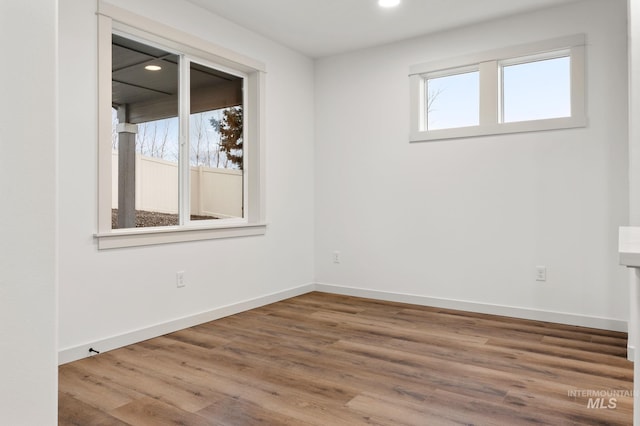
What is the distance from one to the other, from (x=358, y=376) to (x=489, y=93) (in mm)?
2770

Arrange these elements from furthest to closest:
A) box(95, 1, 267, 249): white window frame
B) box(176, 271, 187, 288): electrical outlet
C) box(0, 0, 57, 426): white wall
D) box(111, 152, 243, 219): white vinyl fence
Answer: box(176, 271, 187, 288): electrical outlet < box(111, 152, 243, 219): white vinyl fence < box(95, 1, 267, 249): white window frame < box(0, 0, 57, 426): white wall

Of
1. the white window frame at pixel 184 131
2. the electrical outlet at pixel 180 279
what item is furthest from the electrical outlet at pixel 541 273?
the electrical outlet at pixel 180 279

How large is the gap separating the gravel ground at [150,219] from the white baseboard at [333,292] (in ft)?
2.54

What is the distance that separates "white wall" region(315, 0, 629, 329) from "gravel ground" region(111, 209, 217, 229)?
73.6 inches

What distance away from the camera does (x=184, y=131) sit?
12.1 feet

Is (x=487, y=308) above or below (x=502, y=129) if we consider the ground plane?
below

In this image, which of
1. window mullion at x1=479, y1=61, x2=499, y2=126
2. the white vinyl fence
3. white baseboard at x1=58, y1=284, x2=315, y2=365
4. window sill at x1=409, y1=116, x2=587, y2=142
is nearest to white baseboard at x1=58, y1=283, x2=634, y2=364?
white baseboard at x1=58, y1=284, x2=315, y2=365

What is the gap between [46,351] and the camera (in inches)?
54.4

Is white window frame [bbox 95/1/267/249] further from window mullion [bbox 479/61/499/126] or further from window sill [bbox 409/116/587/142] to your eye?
window mullion [bbox 479/61/499/126]

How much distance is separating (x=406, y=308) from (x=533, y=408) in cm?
210

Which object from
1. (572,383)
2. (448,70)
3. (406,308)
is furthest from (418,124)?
(572,383)

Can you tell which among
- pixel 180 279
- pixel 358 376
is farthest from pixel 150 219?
pixel 358 376

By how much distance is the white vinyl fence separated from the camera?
3.42m

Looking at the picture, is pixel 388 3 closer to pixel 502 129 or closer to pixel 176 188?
pixel 502 129
